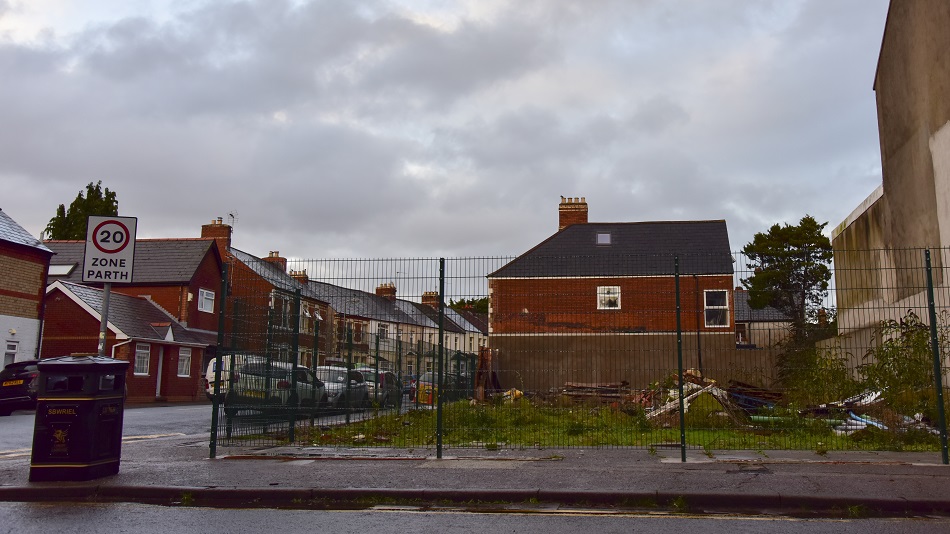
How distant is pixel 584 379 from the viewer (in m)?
12.8

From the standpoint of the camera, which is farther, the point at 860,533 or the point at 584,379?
the point at 584,379

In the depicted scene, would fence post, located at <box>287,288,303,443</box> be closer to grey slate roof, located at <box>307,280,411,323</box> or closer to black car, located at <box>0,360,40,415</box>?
grey slate roof, located at <box>307,280,411,323</box>

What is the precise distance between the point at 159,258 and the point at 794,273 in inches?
1288

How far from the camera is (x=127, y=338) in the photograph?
33.0 m

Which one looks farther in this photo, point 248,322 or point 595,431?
point 595,431

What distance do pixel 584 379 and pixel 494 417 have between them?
1.86m

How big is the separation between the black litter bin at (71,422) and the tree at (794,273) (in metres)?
9.02

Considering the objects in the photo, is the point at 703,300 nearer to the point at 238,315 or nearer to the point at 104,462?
the point at 238,315

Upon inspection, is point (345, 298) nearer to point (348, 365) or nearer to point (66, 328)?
point (348, 365)

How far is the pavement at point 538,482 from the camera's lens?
7.61 m

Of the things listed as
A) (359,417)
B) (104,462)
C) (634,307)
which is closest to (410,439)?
(359,417)

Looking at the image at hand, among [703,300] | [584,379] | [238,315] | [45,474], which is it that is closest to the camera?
[45,474]

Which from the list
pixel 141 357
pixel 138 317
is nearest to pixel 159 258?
pixel 138 317

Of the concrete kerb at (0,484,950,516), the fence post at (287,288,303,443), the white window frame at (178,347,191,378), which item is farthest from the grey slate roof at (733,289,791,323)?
the white window frame at (178,347,191,378)
